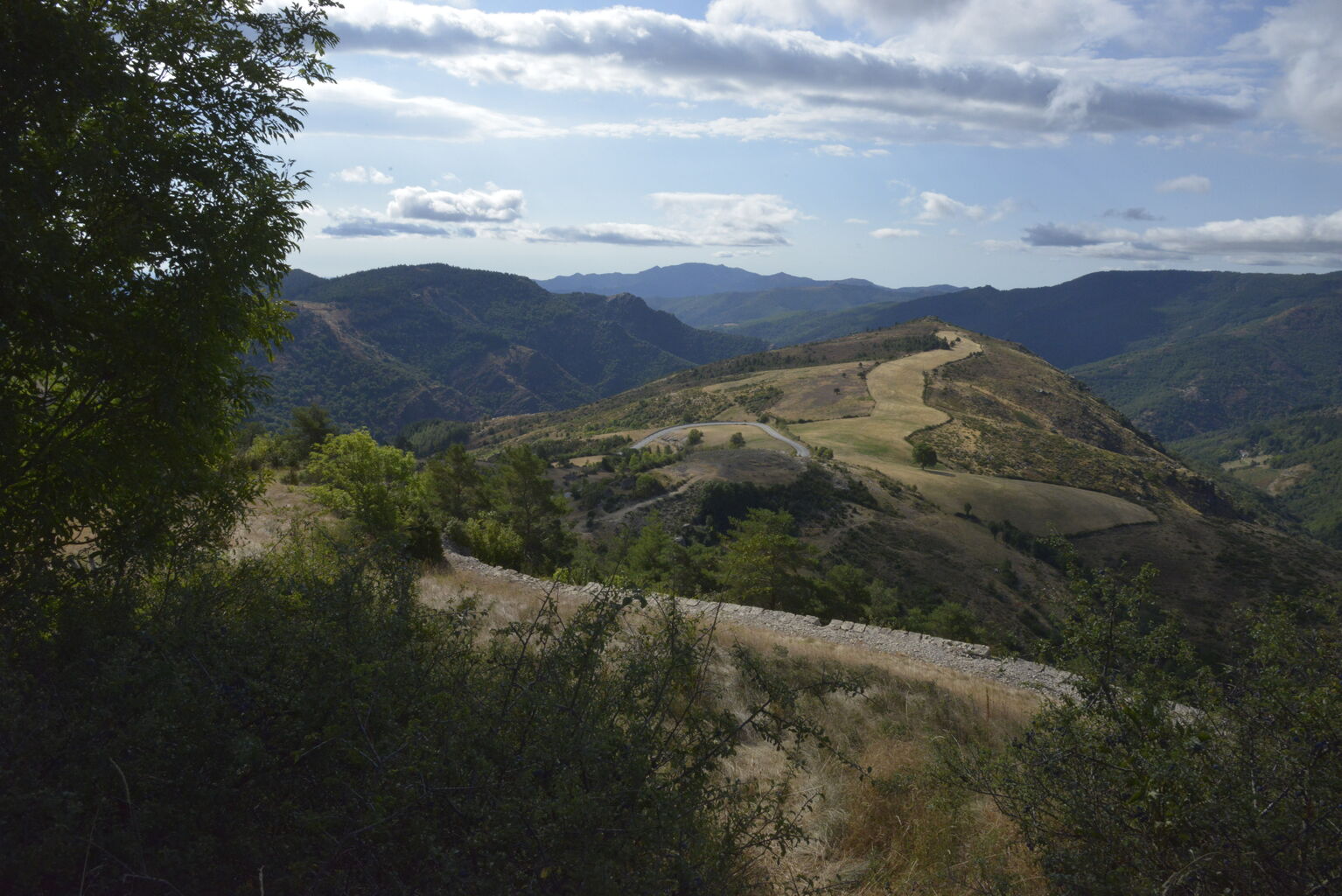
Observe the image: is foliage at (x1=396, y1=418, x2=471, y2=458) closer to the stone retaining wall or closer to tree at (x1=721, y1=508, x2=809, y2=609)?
tree at (x1=721, y1=508, x2=809, y2=609)

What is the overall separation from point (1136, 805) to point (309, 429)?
31059mm

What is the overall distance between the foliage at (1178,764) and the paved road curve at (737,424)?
6211 cm

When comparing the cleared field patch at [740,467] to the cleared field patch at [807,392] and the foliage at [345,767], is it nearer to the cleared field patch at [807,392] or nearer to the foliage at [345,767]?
the cleared field patch at [807,392]

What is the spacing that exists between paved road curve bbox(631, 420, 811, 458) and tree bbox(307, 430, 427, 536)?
177 ft

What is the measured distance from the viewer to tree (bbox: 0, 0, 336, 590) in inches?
176

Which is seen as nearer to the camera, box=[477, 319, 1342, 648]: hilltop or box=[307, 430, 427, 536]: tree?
box=[307, 430, 427, 536]: tree

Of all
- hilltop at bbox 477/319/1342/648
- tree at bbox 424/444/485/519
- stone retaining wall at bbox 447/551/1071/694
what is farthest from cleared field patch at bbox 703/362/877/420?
stone retaining wall at bbox 447/551/1071/694

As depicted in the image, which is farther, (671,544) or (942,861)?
(671,544)

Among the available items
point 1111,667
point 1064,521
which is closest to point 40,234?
point 1111,667

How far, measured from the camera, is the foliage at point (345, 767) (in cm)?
328

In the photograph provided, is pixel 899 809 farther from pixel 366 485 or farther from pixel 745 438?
pixel 745 438

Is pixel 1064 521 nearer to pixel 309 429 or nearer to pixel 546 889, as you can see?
pixel 309 429

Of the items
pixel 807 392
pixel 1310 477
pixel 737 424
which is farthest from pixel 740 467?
pixel 1310 477

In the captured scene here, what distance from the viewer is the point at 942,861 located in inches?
208
